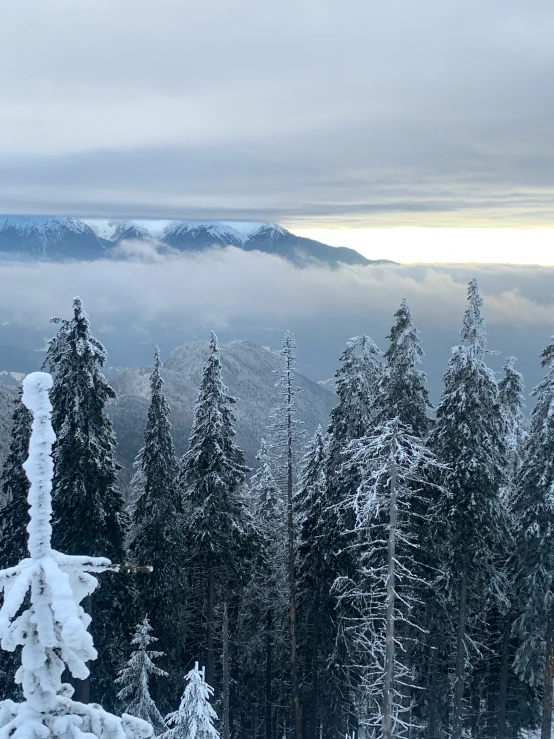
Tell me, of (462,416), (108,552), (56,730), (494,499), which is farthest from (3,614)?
(494,499)

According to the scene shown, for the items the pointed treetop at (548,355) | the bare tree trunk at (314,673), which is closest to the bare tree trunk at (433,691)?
the bare tree trunk at (314,673)

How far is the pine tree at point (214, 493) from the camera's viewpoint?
2452 cm

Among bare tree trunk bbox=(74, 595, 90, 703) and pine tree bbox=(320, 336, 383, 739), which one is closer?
bare tree trunk bbox=(74, 595, 90, 703)

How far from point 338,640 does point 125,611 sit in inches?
380

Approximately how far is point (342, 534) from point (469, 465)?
18.1 feet

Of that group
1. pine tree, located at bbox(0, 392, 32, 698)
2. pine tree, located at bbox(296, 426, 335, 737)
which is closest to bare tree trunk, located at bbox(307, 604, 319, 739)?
pine tree, located at bbox(296, 426, 335, 737)

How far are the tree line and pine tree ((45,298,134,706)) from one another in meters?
0.07

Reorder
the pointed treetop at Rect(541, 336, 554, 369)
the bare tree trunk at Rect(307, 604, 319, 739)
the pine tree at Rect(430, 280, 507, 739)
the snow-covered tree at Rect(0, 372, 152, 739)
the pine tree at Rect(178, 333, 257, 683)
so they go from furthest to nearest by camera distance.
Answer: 1. the bare tree trunk at Rect(307, 604, 319, 739)
2. the pine tree at Rect(178, 333, 257, 683)
3. the pointed treetop at Rect(541, 336, 554, 369)
4. the pine tree at Rect(430, 280, 507, 739)
5. the snow-covered tree at Rect(0, 372, 152, 739)

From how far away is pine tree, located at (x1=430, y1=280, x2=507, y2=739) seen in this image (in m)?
20.9

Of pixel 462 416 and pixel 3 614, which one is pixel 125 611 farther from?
pixel 3 614

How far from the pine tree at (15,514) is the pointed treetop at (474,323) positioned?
16.3 meters

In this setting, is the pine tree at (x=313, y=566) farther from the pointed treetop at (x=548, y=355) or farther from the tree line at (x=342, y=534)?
the pointed treetop at (x=548, y=355)

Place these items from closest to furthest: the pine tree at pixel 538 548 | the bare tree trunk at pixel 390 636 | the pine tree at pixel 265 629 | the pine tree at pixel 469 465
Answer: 1. the bare tree trunk at pixel 390 636
2. the pine tree at pixel 469 465
3. the pine tree at pixel 538 548
4. the pine tree at pixel 265 629

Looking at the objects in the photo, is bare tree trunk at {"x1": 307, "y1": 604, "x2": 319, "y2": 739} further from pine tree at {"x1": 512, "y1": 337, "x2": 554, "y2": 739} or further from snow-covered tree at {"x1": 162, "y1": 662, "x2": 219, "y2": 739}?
snow-covered tree at {"x1": 162, "y1": 662, "x2": 219, "y2": 739}
